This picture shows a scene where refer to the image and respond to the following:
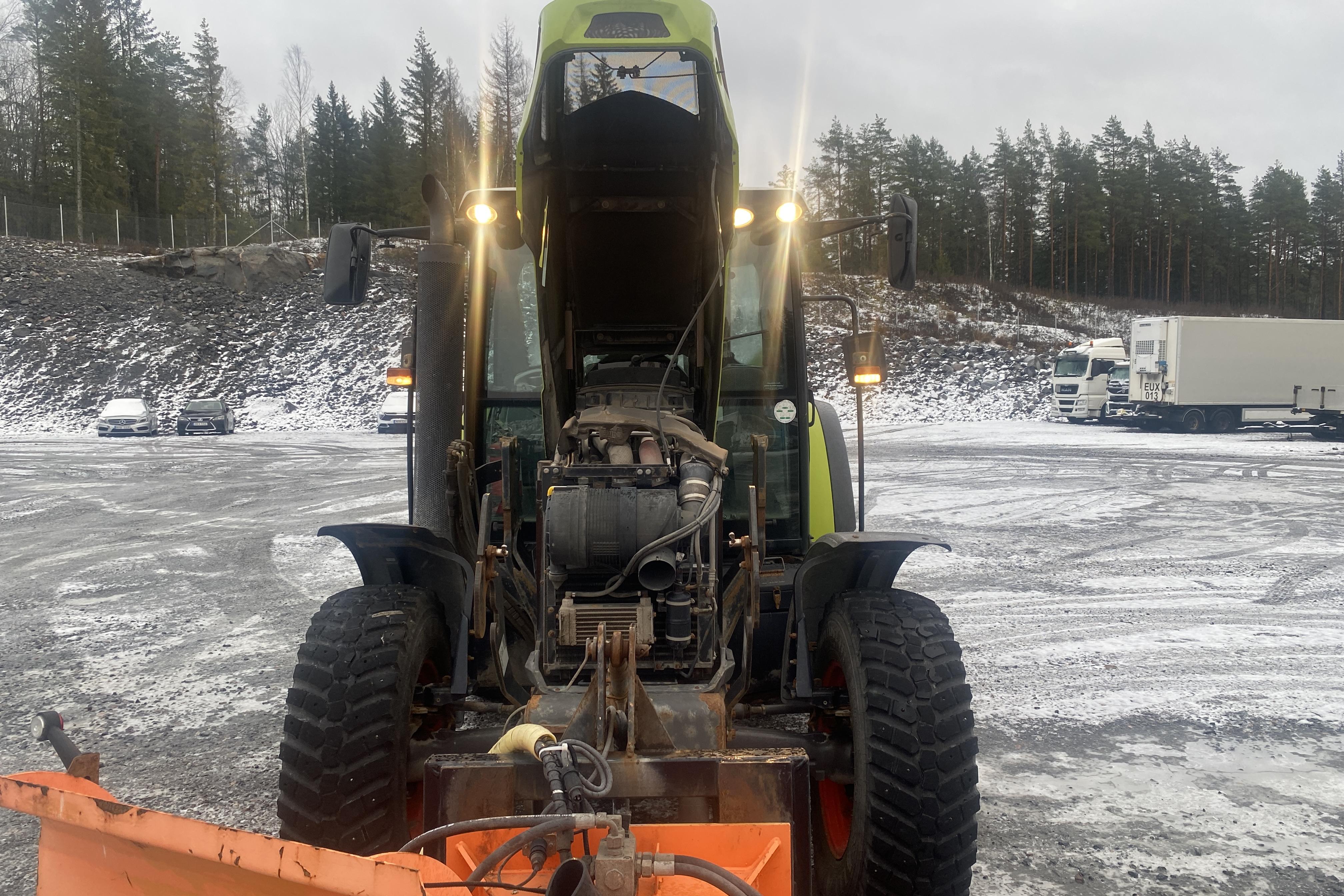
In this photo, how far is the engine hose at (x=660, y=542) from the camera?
300cm

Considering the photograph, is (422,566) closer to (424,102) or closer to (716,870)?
(716,870)

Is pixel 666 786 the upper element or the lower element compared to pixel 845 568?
lower

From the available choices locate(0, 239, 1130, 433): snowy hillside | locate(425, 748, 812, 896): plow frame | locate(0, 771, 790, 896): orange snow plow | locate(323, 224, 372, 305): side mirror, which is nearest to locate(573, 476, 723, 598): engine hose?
locate(425, 748, 812, 896): plow frame

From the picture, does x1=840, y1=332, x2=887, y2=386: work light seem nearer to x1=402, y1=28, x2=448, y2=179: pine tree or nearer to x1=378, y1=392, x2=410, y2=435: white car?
x1=378, y1=392, x2=410, y2=435: white car

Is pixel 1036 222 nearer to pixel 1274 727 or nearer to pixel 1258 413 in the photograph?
pixel 1258 413

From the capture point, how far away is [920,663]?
115 inches

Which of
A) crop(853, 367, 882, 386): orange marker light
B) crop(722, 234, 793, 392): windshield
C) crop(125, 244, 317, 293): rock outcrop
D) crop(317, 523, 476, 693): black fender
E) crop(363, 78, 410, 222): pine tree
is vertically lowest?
crop(317, 523, 476, 693): black fender

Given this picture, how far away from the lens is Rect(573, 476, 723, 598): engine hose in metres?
3.00

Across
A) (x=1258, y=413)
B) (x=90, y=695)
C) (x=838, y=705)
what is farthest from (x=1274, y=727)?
(x=1258, y=413)

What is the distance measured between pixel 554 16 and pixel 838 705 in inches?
104

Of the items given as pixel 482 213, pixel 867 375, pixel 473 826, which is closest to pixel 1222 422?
pixel 867 375

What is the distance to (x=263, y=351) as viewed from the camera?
38.7 m

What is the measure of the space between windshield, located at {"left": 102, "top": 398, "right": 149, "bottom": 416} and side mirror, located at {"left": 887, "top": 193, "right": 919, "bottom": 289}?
1179 inches

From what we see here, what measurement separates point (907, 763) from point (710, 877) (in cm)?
108
